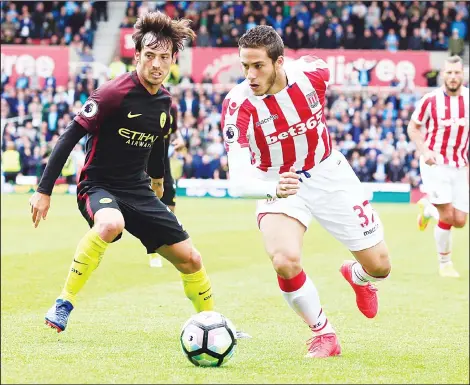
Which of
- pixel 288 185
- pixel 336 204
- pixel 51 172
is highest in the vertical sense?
pixel 288 185

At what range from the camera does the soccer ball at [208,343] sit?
218 inches

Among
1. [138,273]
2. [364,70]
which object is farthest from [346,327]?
[364,70]

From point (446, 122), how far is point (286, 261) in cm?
631

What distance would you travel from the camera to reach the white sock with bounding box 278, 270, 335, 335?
637 cm

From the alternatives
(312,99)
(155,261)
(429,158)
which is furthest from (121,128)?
(155,261)

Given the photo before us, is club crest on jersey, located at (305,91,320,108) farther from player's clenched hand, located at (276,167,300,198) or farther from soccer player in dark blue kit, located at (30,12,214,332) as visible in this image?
soccer player in dark blue kit, located at (30,12,214,332)

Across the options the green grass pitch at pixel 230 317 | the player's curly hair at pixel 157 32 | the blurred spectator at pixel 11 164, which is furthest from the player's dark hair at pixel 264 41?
the blurred spectator at pixel 11 164

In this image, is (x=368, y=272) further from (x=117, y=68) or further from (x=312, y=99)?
(x=117, y=68)

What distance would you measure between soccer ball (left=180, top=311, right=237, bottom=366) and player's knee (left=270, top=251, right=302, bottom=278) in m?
0.71

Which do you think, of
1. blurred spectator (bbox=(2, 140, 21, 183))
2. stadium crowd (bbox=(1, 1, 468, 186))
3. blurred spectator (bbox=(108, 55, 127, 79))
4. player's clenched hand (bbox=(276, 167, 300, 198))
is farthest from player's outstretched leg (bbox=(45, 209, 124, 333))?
blurred spectator (bbox=(108, 55, 127, 79))

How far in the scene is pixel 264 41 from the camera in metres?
6.20

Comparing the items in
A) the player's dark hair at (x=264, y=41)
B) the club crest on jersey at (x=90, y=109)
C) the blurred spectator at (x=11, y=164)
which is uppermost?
the player's dark hair at (x=264, y=41)

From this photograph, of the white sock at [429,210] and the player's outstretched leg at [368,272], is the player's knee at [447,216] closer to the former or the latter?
the white sock at [429,210]

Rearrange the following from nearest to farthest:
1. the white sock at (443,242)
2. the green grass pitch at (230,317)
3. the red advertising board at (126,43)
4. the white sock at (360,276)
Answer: the green grass pitch at (230,317) → the white sock at (360,276) → the white sock at (443,242) → the red advertising board at (126,43)
